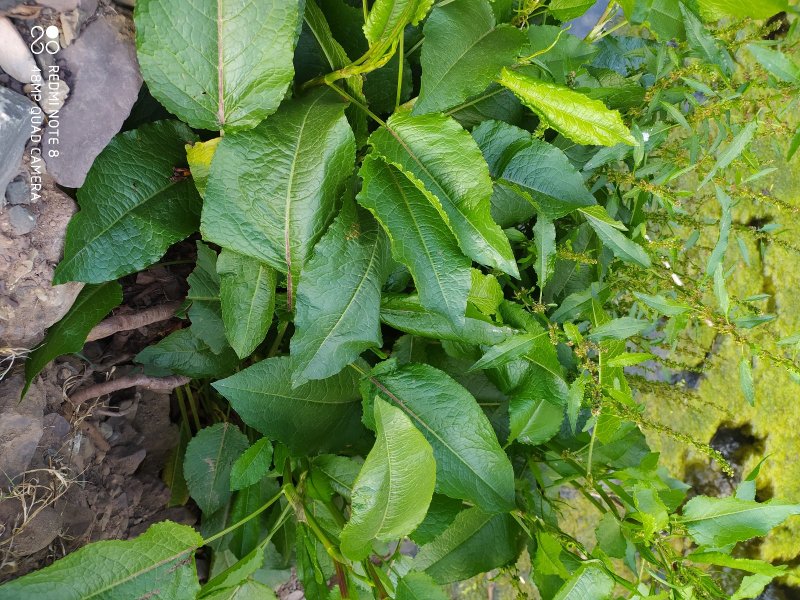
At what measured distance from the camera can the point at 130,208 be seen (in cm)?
85

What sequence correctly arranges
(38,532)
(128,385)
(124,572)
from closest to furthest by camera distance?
(124,572) < (38,532) < (128,385)

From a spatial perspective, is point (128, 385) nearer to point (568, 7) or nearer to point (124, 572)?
point (124, 572)

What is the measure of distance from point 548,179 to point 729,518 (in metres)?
0.51

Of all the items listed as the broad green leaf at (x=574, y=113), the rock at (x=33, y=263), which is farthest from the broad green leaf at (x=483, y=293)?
the rock at (x=33, y=263)

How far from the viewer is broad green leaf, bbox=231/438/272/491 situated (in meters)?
0.90

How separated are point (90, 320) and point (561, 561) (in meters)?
0.75

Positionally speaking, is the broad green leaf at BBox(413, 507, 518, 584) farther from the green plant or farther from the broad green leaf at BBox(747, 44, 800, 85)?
the broad green leaf at BBox(747, 44, 800, 85)

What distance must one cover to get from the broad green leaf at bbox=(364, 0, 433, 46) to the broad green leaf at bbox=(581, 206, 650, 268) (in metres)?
0.35

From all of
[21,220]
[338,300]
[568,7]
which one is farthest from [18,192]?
[568,7]

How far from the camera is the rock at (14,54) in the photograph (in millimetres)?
692

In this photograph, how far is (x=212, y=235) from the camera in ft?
2.56

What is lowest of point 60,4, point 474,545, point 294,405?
point 474,545

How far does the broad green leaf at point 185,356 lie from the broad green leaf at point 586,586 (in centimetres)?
61

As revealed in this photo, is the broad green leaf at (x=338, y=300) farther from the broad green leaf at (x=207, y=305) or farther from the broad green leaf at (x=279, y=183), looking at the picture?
the broad green leaf at (x=207, y=305)
